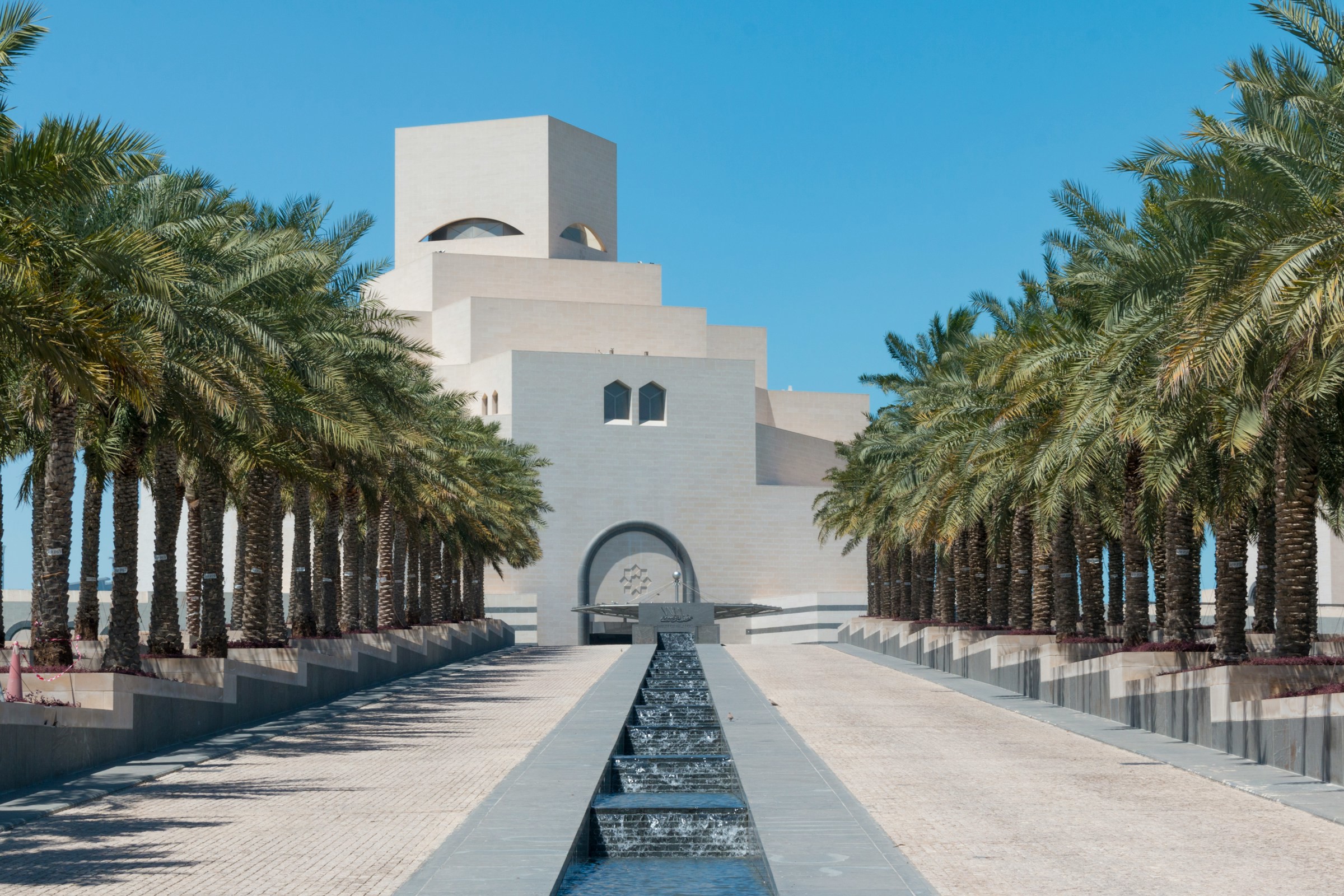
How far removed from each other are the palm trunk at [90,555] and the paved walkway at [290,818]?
4.66 meters

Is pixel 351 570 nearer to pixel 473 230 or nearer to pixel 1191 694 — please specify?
pixel 1191 694

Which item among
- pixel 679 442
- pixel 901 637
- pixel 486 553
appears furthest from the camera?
pixel 679 442

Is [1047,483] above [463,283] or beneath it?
beneath

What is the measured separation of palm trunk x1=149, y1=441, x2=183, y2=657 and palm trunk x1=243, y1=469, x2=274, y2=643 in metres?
2.39

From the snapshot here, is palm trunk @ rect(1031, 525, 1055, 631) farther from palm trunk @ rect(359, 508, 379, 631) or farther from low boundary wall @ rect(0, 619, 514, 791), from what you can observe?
palm trunk @ rect(359, 508, 379, 631)

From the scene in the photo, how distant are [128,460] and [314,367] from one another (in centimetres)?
241

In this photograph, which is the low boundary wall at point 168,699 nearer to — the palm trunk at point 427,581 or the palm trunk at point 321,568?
the palm trunk at point 321,568

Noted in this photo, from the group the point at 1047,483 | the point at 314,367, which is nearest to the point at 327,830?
the point at 314,367

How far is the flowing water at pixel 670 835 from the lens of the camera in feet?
32.1

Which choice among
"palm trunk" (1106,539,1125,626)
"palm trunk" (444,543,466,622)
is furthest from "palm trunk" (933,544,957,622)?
"palm trunk" (444,543,466,622)

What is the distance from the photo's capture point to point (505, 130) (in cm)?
7094

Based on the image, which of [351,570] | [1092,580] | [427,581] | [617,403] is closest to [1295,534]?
[1092,580]

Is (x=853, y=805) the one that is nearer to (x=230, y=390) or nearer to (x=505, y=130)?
(x=230, y=390)

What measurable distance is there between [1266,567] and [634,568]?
4840 cm
